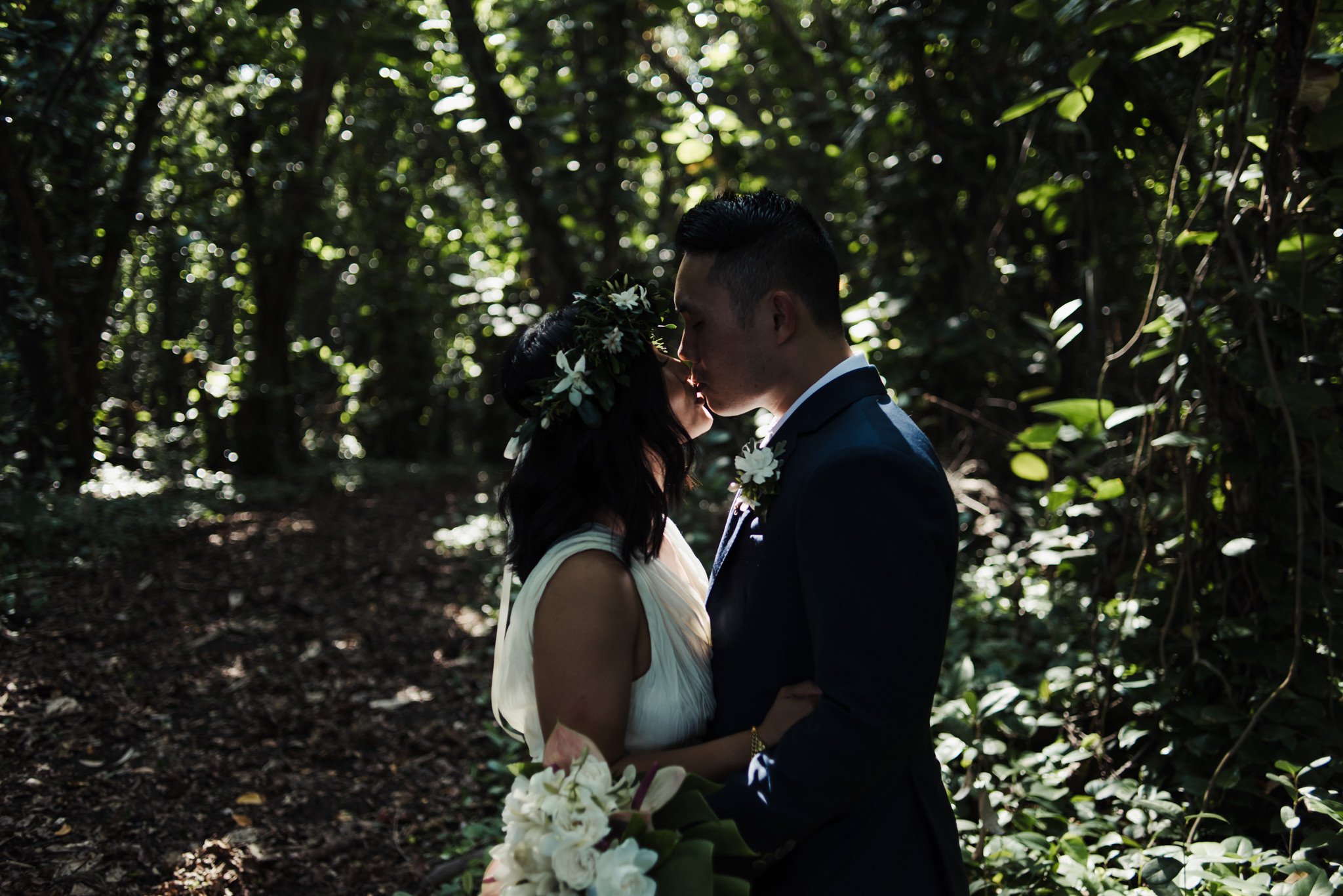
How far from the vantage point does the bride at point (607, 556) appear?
148 cm

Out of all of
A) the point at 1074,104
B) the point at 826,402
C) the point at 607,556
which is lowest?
the point at 607,556

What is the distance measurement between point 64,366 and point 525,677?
18.2 ft

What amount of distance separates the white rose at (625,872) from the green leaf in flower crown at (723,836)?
0.10 m

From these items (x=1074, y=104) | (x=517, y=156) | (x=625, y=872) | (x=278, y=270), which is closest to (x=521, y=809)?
(x=625, y=872)

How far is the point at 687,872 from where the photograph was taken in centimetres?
125

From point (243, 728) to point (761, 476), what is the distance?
3.37 m

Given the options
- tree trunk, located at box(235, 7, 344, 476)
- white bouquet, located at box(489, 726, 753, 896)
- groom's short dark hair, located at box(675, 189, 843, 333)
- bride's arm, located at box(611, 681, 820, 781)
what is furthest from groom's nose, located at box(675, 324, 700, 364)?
tree trunk, located at box(235, 7, 344, 476)

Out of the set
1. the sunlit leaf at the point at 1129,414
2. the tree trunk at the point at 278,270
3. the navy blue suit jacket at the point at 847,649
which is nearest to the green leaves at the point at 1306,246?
the sunlit leaf at the point at 1129,414

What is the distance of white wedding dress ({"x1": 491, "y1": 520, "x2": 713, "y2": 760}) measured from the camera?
158 centimetres

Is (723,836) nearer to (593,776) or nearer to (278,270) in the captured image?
(593,776)

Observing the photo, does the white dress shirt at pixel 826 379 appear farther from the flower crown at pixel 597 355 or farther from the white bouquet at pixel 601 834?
the white bouquet at pixel 601 834

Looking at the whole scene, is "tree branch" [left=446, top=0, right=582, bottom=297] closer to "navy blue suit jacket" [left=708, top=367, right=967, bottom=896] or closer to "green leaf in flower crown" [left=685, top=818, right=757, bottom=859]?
"navy blue suit jacket" [left=708, top=367, right=967, bottom=896]

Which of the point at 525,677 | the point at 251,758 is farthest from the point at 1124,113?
the point at 251,758

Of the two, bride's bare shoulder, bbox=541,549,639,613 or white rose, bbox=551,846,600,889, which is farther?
bride's bare shoulder, bbox=541,549,639,613
